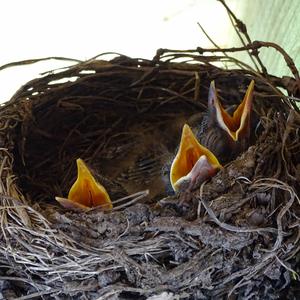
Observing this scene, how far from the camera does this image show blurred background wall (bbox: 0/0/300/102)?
2.12 metres

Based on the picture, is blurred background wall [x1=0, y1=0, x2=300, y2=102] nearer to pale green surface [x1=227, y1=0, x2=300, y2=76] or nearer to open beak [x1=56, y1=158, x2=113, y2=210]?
pale green surface [x1=227, y1=0, x2=300, y2=76]

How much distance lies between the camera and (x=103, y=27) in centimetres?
222

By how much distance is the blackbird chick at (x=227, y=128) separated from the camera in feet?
4.79

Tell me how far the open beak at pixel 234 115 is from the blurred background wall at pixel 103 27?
1.76ft

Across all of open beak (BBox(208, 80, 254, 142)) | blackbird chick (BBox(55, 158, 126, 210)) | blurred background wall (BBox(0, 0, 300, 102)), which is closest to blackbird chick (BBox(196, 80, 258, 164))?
open beak (BBox(208, 80, 254, 142))

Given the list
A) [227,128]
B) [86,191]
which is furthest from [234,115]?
[86,191]

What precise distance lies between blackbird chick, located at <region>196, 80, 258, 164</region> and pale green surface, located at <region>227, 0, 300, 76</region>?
26cm

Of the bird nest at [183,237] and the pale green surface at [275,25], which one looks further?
the pale green surface at [275,25]

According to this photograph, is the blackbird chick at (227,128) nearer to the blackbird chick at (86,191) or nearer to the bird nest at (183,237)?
the bird nest at (183,237)

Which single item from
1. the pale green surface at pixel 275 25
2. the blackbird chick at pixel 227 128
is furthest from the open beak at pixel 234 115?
the pale green surface at pixel 275 25

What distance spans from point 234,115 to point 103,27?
2.68 ft

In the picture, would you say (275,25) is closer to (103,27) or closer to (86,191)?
(103,27)

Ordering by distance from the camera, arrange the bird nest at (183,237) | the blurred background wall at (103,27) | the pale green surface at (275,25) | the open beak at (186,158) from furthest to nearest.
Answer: the blurred background wall at (103,27) < the pale green surface at (275,25) < the open beak at (186,158) < the bird nest at (183,237)

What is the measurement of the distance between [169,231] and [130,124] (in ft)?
2.21
